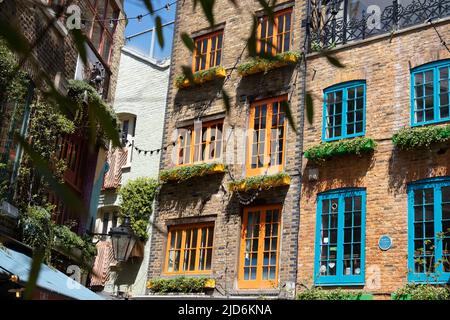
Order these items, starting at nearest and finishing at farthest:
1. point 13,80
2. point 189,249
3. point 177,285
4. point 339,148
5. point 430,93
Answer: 1. point 13,80
2. point 430,93
3. point 339,148
4. point 177,285
5. point 189,249

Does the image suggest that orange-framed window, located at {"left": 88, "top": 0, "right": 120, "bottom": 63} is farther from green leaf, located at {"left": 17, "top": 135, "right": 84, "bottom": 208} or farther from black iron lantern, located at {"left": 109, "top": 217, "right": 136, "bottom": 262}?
green leaf, located at {"left": 17, "top": 135, "right": 84, "bottom": 208}

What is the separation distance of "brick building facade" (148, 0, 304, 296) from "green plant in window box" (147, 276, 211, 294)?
0.97ft

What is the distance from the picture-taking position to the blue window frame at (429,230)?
13.8m

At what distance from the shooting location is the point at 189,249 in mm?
18250

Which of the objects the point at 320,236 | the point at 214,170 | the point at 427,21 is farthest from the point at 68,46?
the point at 427,21

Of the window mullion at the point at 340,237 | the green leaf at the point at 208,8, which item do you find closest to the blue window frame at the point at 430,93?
the window mullion at the point at 340,237

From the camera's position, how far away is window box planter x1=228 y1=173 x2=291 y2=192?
16516mm

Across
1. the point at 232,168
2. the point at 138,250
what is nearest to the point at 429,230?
the point at 232,168

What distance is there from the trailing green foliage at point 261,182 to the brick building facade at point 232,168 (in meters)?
0.17

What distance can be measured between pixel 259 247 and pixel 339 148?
306 centimetres

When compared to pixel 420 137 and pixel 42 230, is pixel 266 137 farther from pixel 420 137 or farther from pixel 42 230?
pixel 42 230

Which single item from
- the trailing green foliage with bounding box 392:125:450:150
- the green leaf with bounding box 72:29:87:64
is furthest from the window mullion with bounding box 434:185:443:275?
the green leaf with bounding box 72:29:87:64
